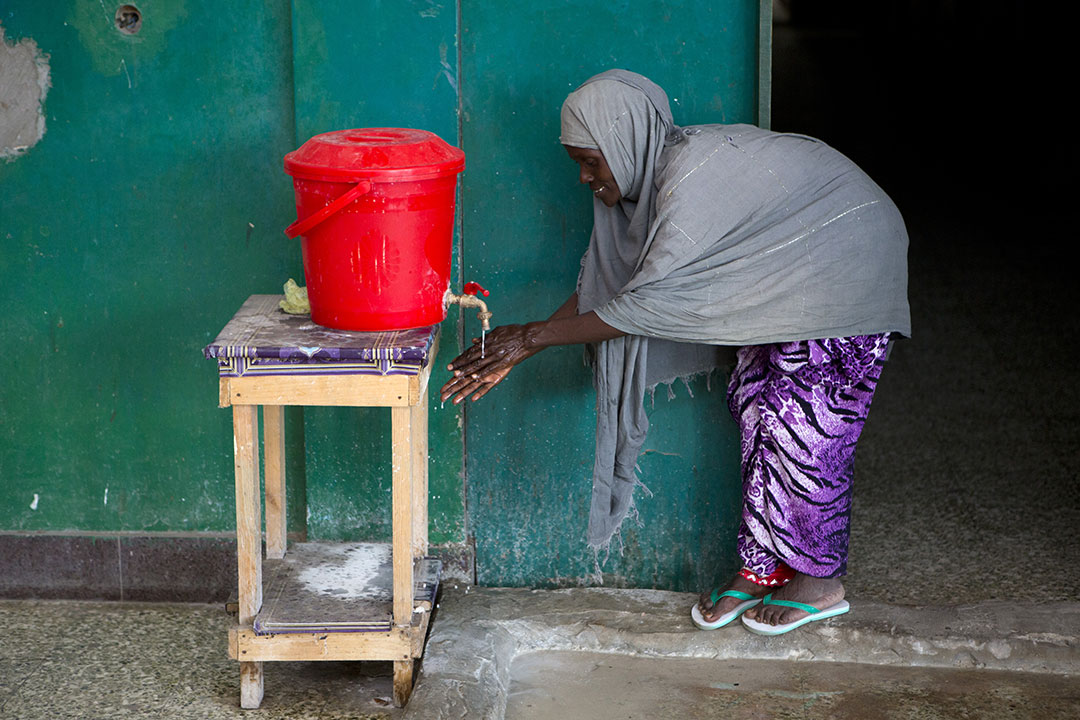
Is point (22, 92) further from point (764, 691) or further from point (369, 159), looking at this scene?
point (764, 691)

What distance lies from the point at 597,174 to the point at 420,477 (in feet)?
3.33

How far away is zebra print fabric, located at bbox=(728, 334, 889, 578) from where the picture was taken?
298cm

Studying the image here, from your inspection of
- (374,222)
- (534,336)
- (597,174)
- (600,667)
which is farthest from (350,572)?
(597,174)

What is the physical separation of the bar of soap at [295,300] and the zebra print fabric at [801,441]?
1.20m

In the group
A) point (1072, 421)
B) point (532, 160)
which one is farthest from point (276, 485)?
point (1072, 421)

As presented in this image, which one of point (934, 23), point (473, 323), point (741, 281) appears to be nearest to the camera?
point (741, 281)

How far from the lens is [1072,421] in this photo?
16.2ft

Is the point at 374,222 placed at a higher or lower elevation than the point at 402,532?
higher

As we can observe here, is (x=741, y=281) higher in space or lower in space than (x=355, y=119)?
lower

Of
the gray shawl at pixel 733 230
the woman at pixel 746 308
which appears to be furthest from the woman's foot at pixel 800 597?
the gray shawl at pixel 733 230

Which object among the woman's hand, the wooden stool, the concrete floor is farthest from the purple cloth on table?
the concrete floor

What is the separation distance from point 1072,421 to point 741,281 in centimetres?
284

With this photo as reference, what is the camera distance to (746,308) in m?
2.84

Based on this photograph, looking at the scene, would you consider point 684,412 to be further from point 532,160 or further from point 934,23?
point 934,23
